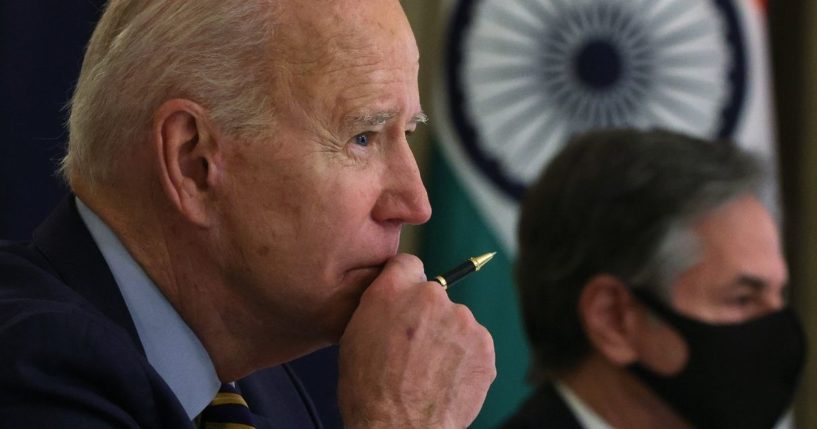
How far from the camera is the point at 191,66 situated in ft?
4.77

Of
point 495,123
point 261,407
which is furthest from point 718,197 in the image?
point 261,407

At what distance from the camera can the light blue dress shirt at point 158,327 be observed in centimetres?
147

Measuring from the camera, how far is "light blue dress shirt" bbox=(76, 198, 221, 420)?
4.83 ft

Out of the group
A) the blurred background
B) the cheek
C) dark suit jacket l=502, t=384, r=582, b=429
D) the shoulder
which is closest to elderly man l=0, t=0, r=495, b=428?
the shoulder

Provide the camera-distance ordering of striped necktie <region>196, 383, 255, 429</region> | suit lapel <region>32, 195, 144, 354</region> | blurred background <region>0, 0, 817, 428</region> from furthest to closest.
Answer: blurred background <region>0, 0, 817, 428</region> → striped necktie <region>196, 383, 255, 429</region> → suit lapel <region>32, 195, 144, 354</region>

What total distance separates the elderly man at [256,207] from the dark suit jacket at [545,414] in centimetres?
103

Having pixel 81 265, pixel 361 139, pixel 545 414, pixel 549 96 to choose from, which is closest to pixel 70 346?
pixel 81 265

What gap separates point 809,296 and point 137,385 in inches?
110

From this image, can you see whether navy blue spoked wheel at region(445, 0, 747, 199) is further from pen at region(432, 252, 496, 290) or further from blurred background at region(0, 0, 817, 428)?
pen at region(432, 252, 496, 290)

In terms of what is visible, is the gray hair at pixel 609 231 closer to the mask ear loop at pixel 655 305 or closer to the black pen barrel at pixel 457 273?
the mask ear loop at pixel 655 305

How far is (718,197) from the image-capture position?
108 inches

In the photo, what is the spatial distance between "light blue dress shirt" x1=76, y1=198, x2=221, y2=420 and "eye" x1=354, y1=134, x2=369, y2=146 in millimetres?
301

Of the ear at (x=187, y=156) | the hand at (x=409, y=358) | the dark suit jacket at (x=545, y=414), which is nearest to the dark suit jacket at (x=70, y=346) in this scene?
the ear at (x=187, y=156)

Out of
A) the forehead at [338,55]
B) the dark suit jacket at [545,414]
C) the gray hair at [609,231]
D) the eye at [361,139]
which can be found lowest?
the dark suit jacket at [545,414]
